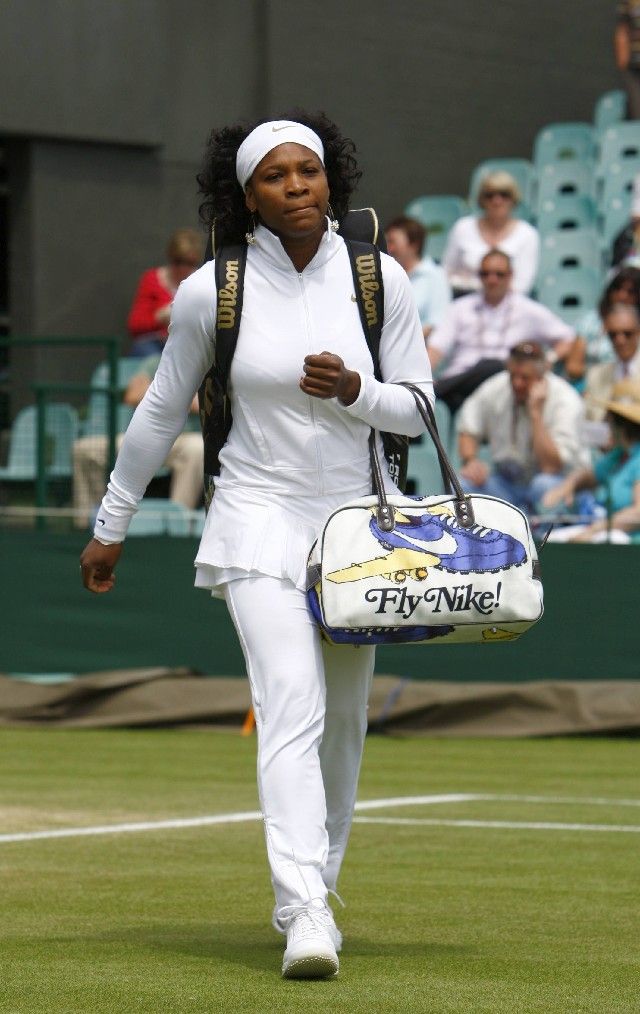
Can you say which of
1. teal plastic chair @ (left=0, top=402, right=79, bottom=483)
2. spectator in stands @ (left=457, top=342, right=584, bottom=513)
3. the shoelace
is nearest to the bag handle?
the shoelace

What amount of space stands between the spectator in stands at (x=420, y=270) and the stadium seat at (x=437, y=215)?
10.5 ft

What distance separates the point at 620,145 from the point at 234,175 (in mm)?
13547

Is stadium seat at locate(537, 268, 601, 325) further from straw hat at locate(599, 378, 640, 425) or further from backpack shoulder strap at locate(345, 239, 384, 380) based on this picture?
backpack shoulder strap at locate(345, 239, 384, 380)

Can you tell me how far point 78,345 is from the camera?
13172 millimetres

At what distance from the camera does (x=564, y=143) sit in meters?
19.5

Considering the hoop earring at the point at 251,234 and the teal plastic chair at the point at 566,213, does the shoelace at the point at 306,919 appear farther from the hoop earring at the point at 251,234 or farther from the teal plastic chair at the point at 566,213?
the teal plastic chair at the point at 566,213

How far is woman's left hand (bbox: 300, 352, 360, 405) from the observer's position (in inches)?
195

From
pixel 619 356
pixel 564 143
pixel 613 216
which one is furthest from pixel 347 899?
pixel 564 143

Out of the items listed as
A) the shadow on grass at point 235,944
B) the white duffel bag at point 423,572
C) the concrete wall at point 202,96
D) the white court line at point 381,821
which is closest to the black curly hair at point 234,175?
the white duffel bag at point 423,572

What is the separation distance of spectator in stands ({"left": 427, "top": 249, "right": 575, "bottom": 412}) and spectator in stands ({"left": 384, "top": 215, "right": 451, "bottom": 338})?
11.6 inches

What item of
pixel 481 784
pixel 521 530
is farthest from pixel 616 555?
pixel 521 530

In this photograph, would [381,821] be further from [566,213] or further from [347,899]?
[566,213]

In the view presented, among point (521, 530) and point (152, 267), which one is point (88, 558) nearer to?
point (521, 530)

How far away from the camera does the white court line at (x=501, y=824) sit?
823cm
